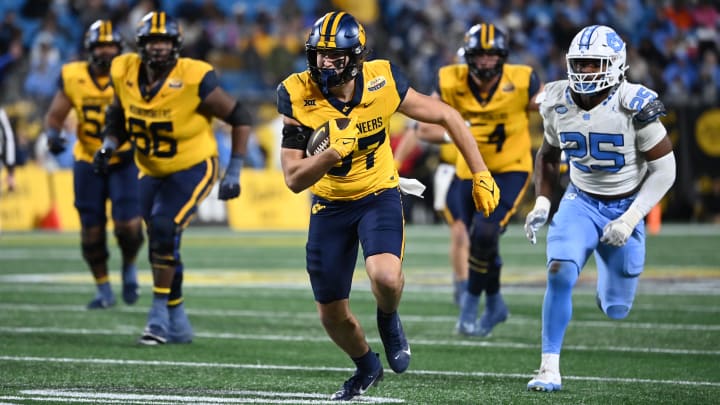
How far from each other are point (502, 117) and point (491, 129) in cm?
11

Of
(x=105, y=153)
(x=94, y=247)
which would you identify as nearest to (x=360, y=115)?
(x=105, y=153)

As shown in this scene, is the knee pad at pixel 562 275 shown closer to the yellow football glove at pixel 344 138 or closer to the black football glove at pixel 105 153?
the yellow football glove at pixel 344 138

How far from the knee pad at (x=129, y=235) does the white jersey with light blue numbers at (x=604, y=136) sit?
4.29m

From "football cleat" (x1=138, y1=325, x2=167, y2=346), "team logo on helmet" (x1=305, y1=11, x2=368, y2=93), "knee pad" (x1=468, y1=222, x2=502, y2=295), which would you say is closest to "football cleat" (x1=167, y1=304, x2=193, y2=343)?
"football cleat" (x1=138, y1=325, x2=167, y2=346)

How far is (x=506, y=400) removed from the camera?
5938 mm

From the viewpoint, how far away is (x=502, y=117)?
9.14m

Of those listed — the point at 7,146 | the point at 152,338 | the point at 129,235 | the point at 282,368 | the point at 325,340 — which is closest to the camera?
the point at 282,368

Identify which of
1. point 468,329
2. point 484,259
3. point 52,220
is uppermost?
point 484,259

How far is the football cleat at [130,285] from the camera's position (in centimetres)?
1031

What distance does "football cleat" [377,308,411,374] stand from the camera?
610 cm

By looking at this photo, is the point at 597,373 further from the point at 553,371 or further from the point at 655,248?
the point at 655,248

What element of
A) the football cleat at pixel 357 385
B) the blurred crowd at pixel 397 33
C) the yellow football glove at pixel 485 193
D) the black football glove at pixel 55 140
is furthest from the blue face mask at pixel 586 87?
the blurred crowd at pixel 397 33

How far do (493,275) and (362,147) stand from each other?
3.12 m

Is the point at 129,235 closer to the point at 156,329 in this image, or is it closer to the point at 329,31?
the point at 156,329
